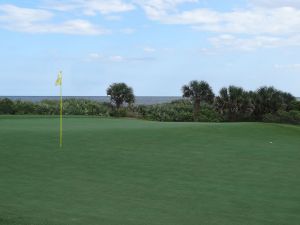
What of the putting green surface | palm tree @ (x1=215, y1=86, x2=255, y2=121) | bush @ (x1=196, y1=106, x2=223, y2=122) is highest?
palm tree @ (x1=215, y1=86, x2=255, y2=121)

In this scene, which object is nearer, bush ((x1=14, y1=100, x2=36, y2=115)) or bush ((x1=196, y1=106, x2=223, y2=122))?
bush ((x1=14, y1=100, x2=36, y2=115))

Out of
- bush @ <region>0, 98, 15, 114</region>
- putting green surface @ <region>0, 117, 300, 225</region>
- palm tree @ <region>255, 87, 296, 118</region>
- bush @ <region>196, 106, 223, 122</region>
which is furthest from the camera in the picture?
palm tree @ <region>255, 87, 296, 118</region>

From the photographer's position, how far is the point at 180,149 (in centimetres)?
1379

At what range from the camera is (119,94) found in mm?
34562

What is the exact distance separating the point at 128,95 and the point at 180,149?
69.8 feet

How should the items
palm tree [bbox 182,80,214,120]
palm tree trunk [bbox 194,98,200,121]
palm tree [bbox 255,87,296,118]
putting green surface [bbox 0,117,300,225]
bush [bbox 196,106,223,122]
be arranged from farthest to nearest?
palm tree [bbox 182,80,214,120] → palm tree trunk [bbox 194,98,200,121] → palm tree [bbox 255,87,296,118] → bush [bbox 196,106,223,122] → putting green surface [bbox 0,117,300,225]

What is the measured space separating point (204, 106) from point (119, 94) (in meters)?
6.13

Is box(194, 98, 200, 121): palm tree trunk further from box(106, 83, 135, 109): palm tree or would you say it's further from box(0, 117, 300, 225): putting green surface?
box(0, 117, 300, 225): putting green surface

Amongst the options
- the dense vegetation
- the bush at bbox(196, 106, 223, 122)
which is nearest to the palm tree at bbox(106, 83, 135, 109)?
the dense vegetation

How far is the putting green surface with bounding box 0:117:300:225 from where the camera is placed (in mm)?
6730

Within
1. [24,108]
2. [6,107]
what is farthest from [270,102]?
[6,107]

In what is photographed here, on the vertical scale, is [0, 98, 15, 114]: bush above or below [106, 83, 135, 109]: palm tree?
below

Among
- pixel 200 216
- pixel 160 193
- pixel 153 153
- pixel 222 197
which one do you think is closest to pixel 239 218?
pixel 200 216

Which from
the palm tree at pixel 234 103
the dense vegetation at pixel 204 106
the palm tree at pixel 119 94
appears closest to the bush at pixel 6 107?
the dense vegetation at pixel 204 106
